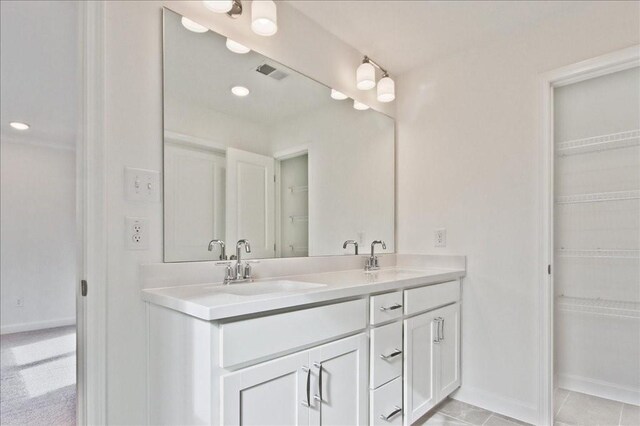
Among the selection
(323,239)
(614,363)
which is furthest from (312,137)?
(614,363)

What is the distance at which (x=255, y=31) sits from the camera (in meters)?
1.70

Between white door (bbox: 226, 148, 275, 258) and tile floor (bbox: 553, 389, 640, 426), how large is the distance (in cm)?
191

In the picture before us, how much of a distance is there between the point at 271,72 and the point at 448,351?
6.13 feet

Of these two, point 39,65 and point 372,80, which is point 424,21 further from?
point 39,65

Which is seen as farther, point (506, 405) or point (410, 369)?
point (506, 405)

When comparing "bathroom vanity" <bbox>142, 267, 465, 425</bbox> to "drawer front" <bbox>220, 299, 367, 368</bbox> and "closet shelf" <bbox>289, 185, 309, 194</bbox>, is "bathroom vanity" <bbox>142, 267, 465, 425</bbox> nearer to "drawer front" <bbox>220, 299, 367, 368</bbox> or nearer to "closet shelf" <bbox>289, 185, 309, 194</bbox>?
"drawer front" <bbox>220, 299, 367, 368</bbox>

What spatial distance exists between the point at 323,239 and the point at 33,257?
4149mm

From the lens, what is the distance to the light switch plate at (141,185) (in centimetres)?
135

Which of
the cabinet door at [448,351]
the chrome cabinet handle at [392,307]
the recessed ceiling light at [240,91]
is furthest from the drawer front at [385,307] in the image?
the recessed ceiling light at [240,91]

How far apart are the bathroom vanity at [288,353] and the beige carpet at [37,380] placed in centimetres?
133

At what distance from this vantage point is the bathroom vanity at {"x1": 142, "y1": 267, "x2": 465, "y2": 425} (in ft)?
3.53

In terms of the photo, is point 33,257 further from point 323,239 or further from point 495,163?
point 495,163

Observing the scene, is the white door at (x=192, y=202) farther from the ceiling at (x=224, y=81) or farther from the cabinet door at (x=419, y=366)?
the cabinet door at (x=419, y=366)

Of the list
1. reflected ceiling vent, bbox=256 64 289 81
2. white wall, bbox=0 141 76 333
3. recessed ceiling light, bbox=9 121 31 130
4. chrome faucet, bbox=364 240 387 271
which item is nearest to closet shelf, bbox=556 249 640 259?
chrome faucet, bbox=364 240 387 271
